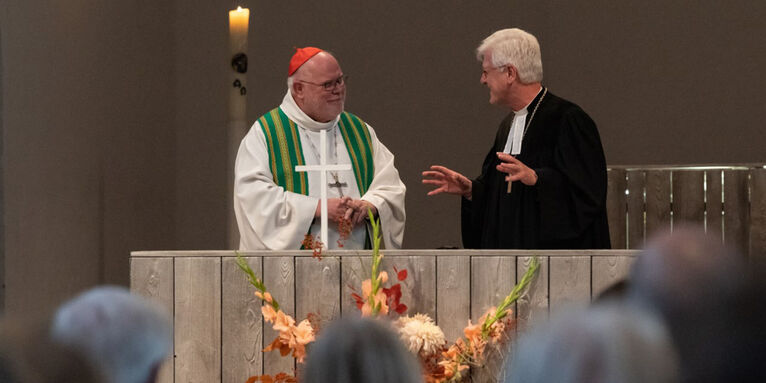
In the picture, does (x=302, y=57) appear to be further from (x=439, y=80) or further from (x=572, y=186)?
(x=439, y=80)

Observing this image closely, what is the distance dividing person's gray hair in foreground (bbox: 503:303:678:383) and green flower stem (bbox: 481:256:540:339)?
2221 mm

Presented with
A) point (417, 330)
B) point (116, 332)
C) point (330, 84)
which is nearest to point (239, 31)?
point (330, 84)

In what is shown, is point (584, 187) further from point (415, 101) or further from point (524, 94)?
point (415, 101)

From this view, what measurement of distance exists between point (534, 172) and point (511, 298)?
0.80 meters

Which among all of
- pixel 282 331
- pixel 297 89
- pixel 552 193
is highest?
pixel 297 89

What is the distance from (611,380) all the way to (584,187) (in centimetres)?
316

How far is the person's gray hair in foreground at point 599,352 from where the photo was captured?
3.66 ft

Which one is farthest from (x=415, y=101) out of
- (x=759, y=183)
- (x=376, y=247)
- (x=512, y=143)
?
(x=376, y=247)

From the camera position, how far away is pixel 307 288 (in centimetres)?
354

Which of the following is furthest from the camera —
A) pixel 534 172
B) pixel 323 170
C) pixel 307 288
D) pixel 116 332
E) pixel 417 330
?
pixel 534 172

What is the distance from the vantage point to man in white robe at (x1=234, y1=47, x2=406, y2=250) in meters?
4.06

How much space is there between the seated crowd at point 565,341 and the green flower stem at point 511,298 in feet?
6.61

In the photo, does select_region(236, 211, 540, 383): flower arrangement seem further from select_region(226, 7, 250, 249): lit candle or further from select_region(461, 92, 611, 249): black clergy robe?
select_region(226, 7, 250, 249): lit candle

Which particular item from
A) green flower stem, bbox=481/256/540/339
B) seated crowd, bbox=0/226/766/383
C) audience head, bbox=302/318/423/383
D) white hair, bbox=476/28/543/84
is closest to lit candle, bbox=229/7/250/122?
white hair, bbox=476/28/543/84
